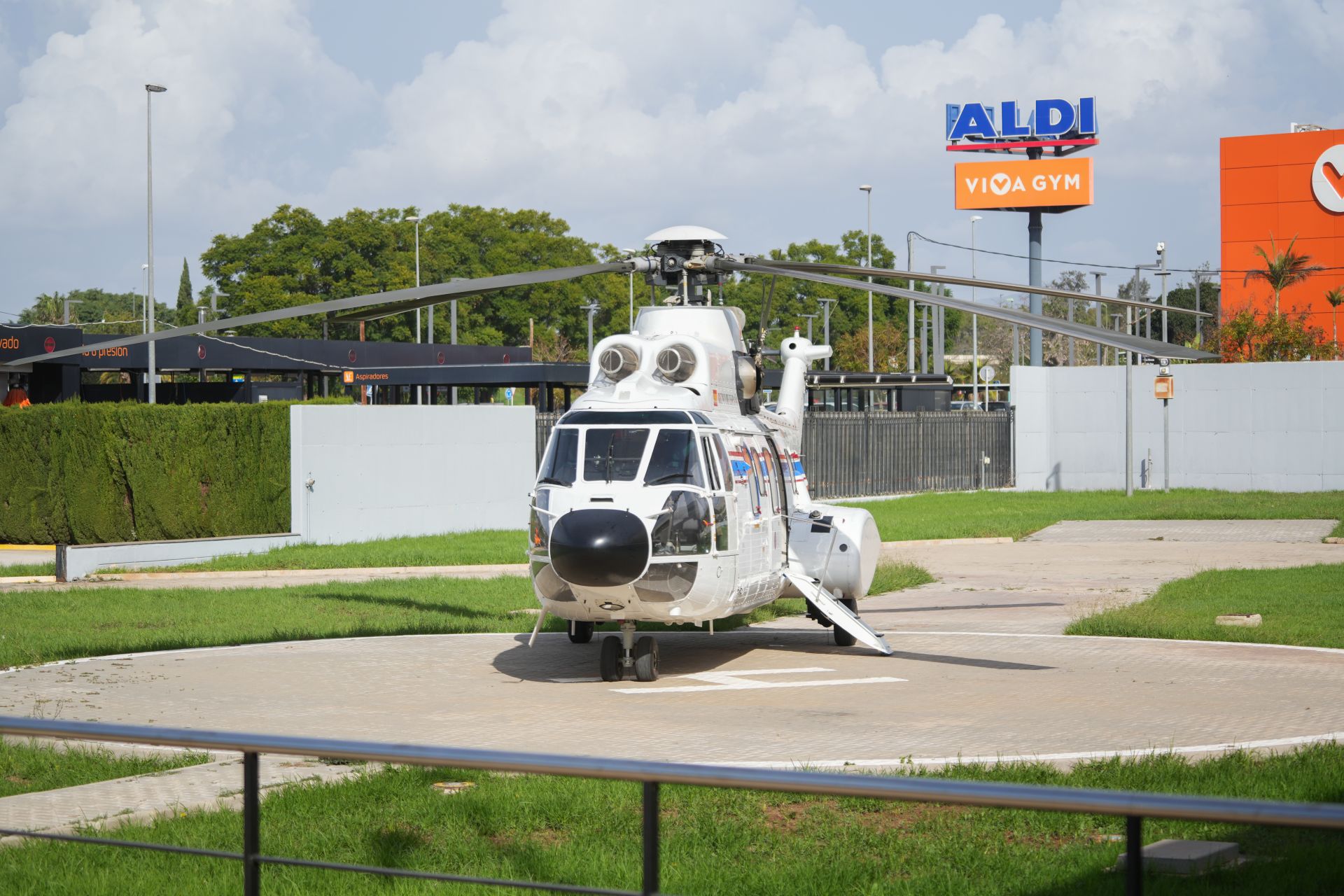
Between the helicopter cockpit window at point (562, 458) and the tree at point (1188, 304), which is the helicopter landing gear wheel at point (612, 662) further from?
the tree at point (1188, 304)

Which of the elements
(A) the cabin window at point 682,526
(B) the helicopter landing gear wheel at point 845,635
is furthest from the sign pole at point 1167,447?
(A) the cabin window at point 682,526

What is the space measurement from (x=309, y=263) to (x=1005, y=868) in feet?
230

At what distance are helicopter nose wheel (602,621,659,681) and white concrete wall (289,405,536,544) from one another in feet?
43.4

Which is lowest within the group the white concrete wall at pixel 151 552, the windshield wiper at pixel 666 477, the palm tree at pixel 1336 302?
the white concrete wall at pixel 151 552

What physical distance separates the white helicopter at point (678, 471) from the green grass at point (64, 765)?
9.31 feet

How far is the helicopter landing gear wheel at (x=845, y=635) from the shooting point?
1473 cm

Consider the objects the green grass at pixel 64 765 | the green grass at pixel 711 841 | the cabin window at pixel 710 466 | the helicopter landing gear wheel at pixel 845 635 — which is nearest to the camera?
the green grass at pixel 711 841

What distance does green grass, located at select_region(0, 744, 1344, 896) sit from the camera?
6387 millimetres

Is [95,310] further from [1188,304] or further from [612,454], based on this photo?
[612,454]

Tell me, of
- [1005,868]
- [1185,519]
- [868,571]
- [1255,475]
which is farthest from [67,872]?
[1255,475]

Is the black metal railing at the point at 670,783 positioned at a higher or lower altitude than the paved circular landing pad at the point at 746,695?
higher

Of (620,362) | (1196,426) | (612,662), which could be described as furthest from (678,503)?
(1196,426)

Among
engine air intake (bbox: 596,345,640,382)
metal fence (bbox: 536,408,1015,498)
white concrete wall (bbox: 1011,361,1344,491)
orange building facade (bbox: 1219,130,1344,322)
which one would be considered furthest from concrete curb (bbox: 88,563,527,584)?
orange building facade (bbox: 1219,130,1344,322)

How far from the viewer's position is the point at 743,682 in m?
12.7
